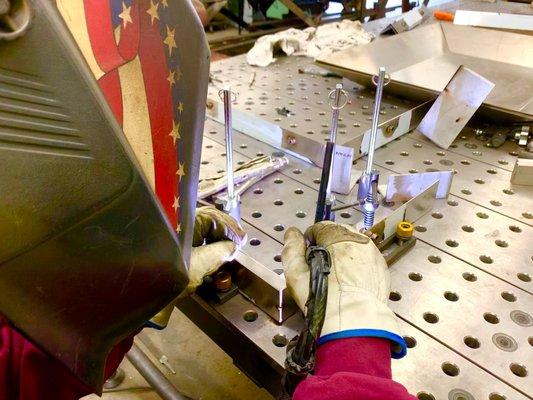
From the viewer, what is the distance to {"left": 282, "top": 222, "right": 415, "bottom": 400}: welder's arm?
500 mm

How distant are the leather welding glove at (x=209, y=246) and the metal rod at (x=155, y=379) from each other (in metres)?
0.38

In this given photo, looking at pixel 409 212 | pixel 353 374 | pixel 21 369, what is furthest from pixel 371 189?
pixel 21 369

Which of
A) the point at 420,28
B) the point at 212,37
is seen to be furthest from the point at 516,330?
the point at 212,37

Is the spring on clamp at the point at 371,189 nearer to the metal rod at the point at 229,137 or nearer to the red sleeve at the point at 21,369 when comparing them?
the metal rod at the point at 229,137

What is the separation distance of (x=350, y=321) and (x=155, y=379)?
26.1 inches

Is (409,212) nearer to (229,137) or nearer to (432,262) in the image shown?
(432,262)

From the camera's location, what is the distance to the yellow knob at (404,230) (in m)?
0.81

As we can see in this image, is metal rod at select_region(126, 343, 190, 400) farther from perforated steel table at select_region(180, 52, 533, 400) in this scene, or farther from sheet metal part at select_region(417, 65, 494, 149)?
sheet metal part at select_region(417, 65, 494, 149)

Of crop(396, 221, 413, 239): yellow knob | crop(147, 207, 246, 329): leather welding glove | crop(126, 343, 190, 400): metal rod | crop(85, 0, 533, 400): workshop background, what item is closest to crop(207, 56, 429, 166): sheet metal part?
crop(85, 0, 533, 400): workshop background

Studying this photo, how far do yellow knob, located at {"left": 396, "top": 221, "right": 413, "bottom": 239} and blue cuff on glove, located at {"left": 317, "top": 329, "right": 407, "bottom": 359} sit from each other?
10.3 inches

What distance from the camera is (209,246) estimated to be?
0.73m

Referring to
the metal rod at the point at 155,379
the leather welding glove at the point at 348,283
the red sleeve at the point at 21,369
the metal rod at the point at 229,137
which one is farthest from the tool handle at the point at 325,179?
the metal rod at the point at 155,379

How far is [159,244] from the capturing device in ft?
1.51

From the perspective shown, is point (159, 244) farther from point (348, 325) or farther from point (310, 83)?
point (310, 83)
